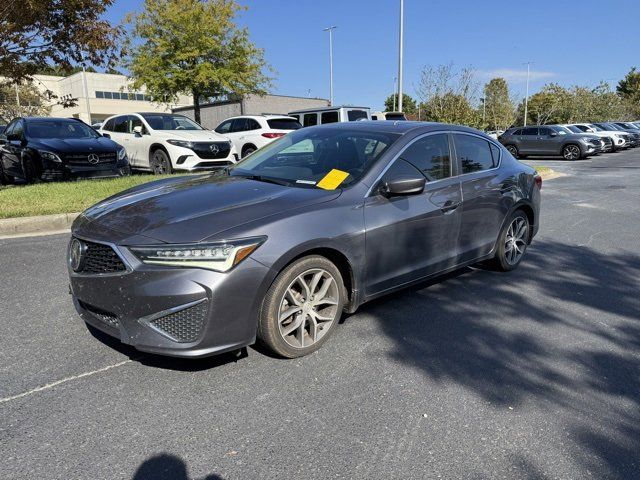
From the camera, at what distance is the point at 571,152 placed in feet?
78.7

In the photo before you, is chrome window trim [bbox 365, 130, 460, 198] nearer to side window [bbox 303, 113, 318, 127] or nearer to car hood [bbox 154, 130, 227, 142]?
car hood [bbox 154, 130, 227, 142]

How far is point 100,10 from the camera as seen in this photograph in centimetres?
898

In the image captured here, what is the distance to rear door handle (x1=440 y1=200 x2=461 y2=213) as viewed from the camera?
4180 millimetres

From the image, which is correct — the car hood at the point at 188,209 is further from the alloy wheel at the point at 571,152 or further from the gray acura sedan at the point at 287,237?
the alloy wheel at the point at 571,152

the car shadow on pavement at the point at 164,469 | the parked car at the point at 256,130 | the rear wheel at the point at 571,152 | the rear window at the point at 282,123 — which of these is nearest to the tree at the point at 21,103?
the parked car at the point at 256,130

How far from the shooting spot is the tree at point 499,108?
48756 millimetres

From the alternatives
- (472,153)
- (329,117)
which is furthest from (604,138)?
(472,153)

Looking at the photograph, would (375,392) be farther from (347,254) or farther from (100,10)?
(100,10)

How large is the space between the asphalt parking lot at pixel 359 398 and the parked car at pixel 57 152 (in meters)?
5.75

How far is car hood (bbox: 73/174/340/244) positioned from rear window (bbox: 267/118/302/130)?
11.1 metres

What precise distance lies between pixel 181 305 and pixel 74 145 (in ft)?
27.2

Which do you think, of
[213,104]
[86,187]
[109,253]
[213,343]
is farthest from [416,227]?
[213,104]

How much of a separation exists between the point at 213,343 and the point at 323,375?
2.40 feet

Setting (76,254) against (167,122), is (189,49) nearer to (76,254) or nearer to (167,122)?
(167,122)
